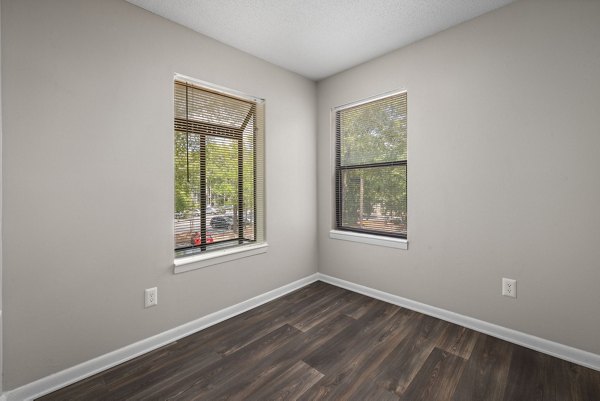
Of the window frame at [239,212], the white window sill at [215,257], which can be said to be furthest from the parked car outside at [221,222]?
the white window sill at [215,257]

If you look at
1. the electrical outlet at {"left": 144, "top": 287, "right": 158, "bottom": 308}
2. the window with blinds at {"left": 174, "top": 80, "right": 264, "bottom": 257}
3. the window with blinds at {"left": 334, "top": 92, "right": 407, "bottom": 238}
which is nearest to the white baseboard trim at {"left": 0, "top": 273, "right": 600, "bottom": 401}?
the electrical outlet at {"left": 144, "top": 287, "right": 158, "bottom": 308}

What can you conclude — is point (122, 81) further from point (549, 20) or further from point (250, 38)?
point (549, 20)

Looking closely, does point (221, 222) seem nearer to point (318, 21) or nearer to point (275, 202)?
point (275, 202)

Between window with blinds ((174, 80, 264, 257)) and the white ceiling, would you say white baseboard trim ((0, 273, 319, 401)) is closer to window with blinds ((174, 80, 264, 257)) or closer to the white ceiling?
window with blinds ((174, 80, 264, 257))

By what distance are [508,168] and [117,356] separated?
10.3 feet

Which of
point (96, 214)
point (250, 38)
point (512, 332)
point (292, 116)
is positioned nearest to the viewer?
point (96, 214)

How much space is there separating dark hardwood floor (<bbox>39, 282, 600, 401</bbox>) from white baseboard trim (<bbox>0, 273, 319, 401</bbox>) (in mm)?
56

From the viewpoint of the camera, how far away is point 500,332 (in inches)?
85.5

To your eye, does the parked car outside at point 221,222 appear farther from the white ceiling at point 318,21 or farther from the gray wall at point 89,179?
the white ceiling at point 318,21

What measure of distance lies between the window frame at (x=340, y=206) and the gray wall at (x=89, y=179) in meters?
1.41

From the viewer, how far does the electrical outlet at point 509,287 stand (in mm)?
2115

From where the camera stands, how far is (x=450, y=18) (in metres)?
2.24

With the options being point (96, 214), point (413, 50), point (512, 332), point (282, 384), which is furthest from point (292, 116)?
point (512, 332)

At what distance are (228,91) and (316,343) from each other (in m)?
2.31
